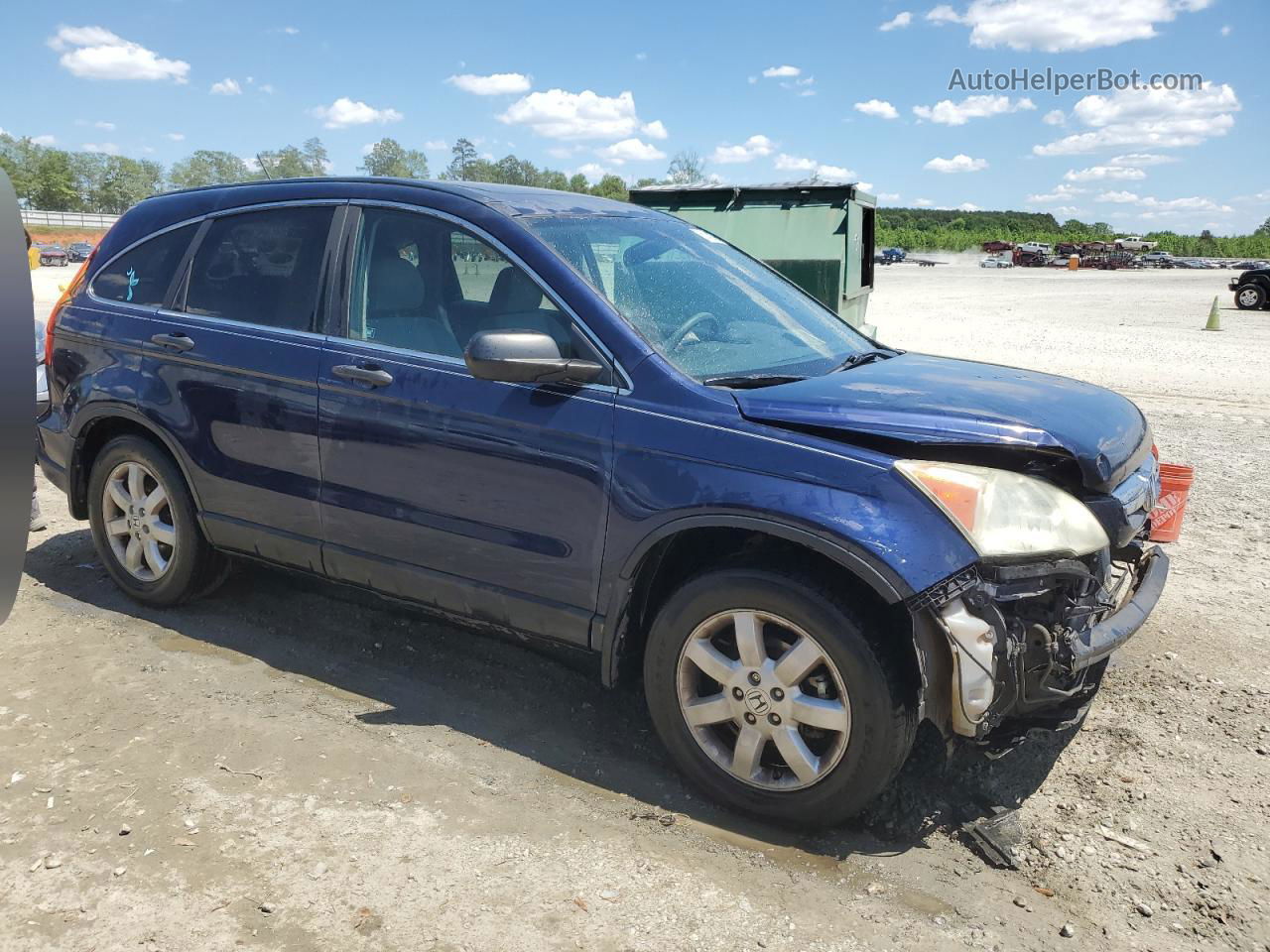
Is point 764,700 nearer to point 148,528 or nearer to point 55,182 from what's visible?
point 148,528

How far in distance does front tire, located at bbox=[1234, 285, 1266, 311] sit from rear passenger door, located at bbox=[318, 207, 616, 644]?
106 ft

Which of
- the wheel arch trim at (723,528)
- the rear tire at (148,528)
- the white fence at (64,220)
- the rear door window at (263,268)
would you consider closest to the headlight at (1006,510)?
the wheel arch trim at (723,528)

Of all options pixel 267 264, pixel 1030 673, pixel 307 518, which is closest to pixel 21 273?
pixel 1030 673

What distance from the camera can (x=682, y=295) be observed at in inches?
144

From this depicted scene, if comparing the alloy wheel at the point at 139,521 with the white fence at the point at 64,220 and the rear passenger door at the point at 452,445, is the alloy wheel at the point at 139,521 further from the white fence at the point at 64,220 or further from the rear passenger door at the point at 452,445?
the white fence at the point at 64,220

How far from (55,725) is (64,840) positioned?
81cm

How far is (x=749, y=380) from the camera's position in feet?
10.6

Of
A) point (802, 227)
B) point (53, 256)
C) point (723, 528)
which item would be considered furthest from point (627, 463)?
point (53, 256)

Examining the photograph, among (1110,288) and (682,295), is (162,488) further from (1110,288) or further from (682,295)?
(1110,288)

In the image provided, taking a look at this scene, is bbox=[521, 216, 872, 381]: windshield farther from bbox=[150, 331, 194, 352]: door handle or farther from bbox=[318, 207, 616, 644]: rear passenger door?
bbox=[150, 331, 194, 352]: door handle

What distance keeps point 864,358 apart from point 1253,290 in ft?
104

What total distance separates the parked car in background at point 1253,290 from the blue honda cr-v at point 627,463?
102 ft

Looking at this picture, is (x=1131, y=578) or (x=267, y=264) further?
(x=267, y=264)

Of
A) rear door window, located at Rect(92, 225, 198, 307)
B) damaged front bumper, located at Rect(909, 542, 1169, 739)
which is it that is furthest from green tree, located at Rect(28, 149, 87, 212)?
damaged front bumper, located at Rect(909, 542, 1169, 739)
